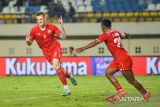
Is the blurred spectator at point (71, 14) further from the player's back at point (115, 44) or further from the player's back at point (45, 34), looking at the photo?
the player's back at point (115, 44)

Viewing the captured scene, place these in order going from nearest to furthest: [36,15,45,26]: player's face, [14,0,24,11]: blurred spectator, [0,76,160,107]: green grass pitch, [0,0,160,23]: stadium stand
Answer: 1. [0,76,160,107]: green grass pitch
2. [36,15,45,26]: player's face
3. [0,0,160,23]: stadium stand
4. [14,0,24,11]: blurred spectator

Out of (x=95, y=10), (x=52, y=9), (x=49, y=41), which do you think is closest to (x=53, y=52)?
(x=49, y=41)

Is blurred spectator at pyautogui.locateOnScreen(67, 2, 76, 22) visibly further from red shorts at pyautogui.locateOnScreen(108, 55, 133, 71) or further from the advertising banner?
red shorts at pyautogui.locateOnScreen(108, 55, 133, 71)

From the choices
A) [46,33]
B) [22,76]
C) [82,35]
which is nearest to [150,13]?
[82,35]

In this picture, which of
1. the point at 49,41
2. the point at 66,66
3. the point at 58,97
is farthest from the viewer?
the point at 66,66

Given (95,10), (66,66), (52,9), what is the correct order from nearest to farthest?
(66,66)
(52,9)
(95,10)

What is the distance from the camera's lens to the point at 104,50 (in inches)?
1635

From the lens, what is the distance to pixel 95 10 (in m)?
Answer: 41.8

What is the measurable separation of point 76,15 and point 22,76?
9.31 metres

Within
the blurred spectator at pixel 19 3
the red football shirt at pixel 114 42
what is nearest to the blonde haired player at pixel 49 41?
the red football shirt at pixel 114 42

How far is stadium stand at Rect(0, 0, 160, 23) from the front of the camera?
135 feet

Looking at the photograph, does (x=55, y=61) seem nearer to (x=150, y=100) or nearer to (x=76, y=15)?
(x=150, y=100)

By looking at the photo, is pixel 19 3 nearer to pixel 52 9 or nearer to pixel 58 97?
pixel 52 9

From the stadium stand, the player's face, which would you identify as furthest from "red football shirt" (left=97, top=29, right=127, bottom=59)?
the stadium stand
